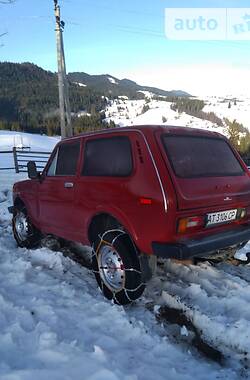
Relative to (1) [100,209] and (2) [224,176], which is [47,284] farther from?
(2) [224,176]

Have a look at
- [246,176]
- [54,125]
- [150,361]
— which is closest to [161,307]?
[150,361]

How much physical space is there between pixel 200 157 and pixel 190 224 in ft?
2.85

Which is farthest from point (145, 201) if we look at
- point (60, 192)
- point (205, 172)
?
point (60, 192)

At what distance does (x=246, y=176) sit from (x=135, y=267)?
1823mm

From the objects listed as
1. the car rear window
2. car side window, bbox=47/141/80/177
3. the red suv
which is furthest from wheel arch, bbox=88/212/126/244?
the car rear window

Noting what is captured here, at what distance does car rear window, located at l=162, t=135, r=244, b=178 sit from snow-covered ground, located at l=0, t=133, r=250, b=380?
131cm

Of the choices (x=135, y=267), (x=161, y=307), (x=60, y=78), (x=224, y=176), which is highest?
(x=60, y=78)

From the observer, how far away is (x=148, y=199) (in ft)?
12.0

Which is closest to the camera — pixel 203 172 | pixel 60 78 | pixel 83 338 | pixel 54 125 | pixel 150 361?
pixel 150 361

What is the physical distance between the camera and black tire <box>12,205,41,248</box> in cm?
611

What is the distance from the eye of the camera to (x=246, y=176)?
15.1ft

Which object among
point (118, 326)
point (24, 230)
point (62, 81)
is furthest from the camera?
point (62, 81)

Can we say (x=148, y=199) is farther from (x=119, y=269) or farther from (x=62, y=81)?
(x=62, y=81)

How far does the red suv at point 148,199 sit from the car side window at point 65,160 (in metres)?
0.03
